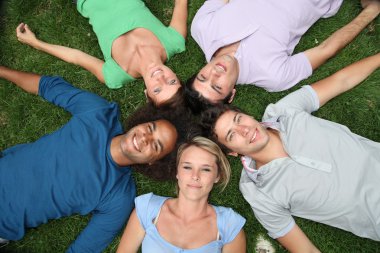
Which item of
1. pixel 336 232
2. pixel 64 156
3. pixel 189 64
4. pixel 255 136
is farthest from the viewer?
pixel 189 64

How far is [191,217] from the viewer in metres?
4.43

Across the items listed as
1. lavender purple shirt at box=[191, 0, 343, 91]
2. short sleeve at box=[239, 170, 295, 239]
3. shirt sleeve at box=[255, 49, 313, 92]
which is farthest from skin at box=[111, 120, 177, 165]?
shirt sleeve at box=[255, 49, 313, 92]

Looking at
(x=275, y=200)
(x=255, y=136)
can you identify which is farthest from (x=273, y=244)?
(x=255, y=136)

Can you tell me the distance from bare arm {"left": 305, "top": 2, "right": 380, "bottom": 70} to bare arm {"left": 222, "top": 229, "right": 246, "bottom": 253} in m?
2.39

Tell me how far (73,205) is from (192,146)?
Result: 1606 millimetres

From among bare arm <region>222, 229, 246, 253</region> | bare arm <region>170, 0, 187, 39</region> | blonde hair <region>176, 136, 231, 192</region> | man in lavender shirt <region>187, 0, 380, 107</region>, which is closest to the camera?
blonde hair <region>176, 136, 231, 192</region>

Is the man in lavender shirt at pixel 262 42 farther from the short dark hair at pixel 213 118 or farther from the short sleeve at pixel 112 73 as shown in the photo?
the short sleeve at pixel 112 73

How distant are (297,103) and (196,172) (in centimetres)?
150

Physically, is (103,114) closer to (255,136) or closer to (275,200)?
(255,136)

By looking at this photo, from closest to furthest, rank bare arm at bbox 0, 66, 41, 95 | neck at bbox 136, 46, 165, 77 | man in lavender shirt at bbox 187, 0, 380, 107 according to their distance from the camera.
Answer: man in lavender shirt at bbox 187, 0, 380, 107
neck at bbox 136, 46, 165, 77
bare arm at bbox 0, 66, 41, 95

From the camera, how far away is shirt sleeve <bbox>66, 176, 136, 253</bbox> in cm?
443

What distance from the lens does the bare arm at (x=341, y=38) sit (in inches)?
188

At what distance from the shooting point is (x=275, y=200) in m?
4.25

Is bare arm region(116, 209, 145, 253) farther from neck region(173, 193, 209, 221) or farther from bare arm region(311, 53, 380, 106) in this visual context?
bare arm region(311, 53, 380, 106)
